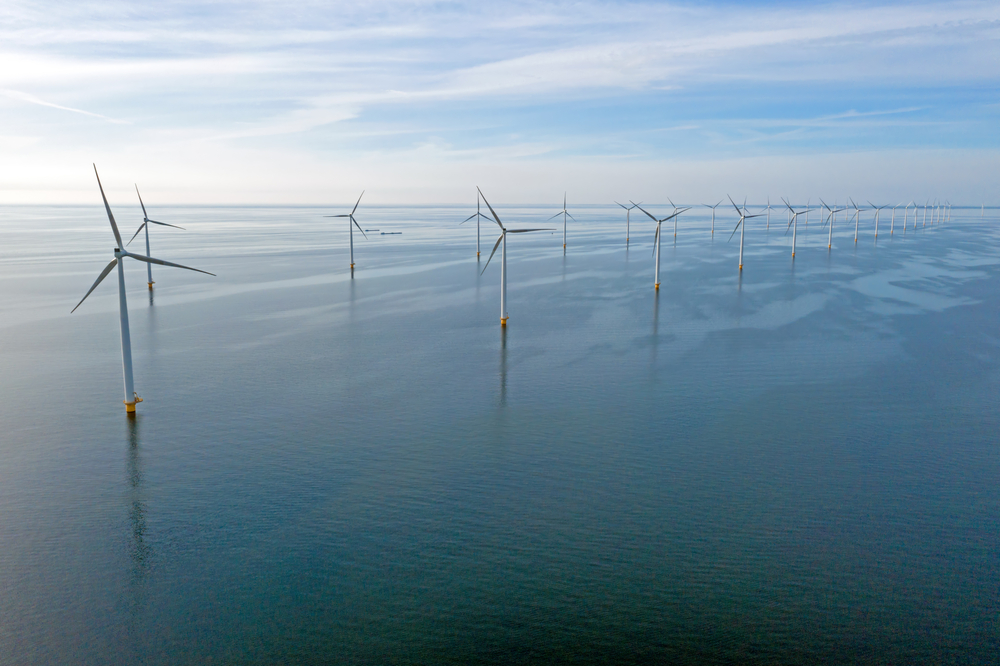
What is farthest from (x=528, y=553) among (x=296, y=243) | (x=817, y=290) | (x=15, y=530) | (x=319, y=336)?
(x=296, y=243)

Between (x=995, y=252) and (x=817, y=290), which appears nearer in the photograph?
(x=817, y=290)

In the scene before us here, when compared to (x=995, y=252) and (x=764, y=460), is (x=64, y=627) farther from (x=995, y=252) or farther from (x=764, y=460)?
(x=995, y=252)

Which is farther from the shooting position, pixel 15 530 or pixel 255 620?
pixel 15 530

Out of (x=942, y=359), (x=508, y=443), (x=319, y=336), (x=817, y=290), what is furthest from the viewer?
(x=817, y=290)

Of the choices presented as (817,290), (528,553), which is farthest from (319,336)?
(817,290)

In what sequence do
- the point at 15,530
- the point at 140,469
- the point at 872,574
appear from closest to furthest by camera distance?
the point at 872,574
the point at 15,530
the point at 140,469

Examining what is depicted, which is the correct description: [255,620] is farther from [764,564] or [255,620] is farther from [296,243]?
[296,243]
